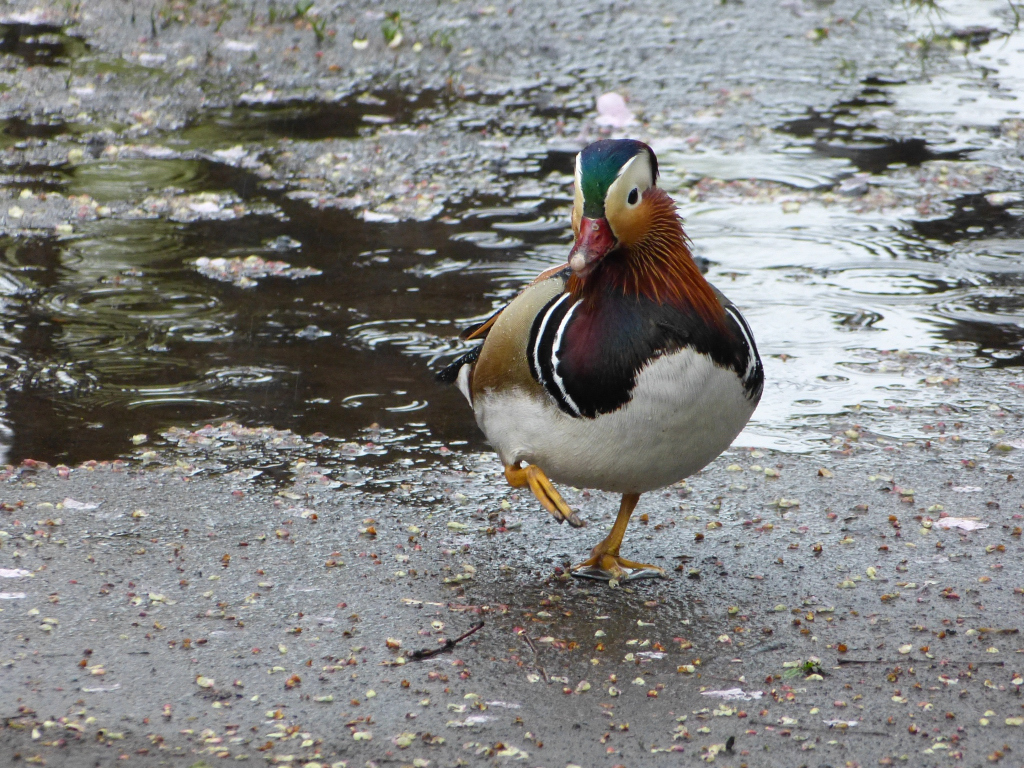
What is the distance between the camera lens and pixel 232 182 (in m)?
7.96

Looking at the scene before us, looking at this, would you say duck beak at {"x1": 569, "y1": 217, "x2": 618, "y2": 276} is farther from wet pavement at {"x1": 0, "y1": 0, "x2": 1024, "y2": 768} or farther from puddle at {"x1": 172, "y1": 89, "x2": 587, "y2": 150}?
puddle at {"x1": 172, "y1": 89, "x2": 587, "y2": 150}

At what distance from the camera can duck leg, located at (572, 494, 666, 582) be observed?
4133mm

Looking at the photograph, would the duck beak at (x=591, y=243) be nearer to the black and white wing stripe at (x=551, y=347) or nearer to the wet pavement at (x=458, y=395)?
the black and white wing stripe at (x=551, y=347)

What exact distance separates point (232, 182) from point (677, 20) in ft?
15.0

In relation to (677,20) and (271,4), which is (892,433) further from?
(271,4)

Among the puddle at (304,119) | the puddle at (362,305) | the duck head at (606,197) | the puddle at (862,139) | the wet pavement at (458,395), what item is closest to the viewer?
the wet pavement at (458,395)

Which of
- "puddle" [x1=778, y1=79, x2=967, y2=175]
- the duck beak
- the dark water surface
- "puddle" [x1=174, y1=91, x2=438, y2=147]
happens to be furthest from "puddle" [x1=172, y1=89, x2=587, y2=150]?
the duck beak

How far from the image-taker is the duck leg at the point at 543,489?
3.90 meters

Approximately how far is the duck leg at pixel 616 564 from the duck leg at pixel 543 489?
179 mm

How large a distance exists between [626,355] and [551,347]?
26 cm

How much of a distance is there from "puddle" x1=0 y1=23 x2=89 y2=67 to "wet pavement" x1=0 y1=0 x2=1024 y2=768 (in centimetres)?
4

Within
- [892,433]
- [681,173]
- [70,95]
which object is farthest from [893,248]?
[70,95]

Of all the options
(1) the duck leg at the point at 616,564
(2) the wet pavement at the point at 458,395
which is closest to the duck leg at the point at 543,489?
(1) the duck leg at the point at 616,564

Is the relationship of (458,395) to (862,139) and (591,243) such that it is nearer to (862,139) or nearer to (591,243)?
(591,243)
